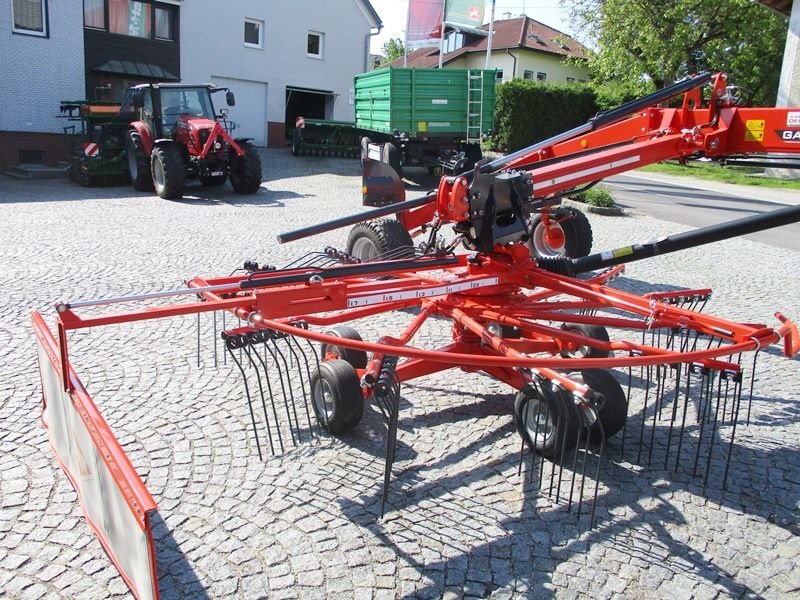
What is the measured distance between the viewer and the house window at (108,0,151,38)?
1948 cm

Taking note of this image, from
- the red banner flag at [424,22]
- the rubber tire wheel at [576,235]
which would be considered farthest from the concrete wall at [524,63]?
the rubber tire wheel at [576,235]

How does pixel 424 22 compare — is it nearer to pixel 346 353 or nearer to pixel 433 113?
pixel 433 113

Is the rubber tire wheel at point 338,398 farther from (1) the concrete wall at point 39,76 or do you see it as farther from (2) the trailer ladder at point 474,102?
(1) the concrete wall at point 39,76

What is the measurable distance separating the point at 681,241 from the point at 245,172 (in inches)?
412

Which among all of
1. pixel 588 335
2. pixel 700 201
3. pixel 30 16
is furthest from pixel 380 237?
pixel 30 16

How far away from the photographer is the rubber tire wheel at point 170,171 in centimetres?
1232

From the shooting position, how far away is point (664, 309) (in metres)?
3.78

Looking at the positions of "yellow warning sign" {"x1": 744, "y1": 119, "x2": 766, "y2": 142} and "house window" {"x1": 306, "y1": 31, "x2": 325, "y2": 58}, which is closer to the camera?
"yellow warning sign" {"x1": 744, "y1": 119, "x2": 766, "y2": 142}

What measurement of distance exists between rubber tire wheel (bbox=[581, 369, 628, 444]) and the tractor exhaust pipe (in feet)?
2.48

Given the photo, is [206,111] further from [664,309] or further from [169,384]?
[664,309]

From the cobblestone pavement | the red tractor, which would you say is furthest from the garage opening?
the cobblestone pavement

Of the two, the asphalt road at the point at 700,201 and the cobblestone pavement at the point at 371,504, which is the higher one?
the asphalt road at the point at 700,201

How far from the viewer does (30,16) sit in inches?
677

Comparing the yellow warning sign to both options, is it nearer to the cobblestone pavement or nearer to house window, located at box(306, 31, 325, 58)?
the cobblestone pavement
